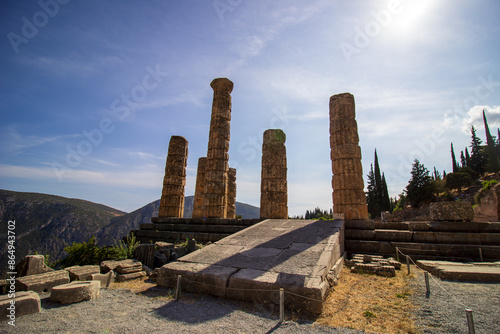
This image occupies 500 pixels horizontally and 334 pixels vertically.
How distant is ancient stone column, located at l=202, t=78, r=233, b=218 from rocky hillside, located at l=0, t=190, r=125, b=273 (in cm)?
1535

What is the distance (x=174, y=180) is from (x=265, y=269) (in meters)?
10.8

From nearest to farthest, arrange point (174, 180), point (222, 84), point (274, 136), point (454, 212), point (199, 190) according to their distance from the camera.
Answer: point (454, 212) → point (274, 136) → point (222, 84) → point (174, 180) → point (199, 190)

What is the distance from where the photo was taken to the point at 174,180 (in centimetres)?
1409

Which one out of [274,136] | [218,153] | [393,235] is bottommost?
[393,235]

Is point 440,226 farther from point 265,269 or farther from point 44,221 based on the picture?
point 44,221

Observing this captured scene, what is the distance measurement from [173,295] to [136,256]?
344 centimetres

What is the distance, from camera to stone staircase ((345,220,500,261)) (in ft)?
23.0

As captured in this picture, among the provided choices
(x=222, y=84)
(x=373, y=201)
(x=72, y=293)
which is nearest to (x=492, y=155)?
(x=373, y=201)

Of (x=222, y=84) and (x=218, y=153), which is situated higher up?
(x=222, y=84)

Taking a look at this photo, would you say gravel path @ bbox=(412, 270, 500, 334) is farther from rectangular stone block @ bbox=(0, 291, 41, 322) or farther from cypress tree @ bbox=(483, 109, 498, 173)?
cypress tree @ bbox=(483, 109, 498, 173)

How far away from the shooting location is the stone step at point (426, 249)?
22.7 ft

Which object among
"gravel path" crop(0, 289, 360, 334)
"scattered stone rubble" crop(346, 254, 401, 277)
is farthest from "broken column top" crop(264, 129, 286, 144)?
"gravel path" crop(0, 289, 360, 334)

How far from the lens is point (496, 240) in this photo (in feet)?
23.6

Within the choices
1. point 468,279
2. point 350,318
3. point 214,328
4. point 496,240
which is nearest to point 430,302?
point 350,318
